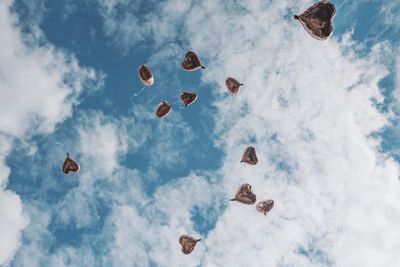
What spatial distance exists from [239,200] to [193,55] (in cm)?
896

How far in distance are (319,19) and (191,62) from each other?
8019 millimetres

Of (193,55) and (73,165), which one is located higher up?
(193,55)

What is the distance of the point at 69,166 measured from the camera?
76.7ft

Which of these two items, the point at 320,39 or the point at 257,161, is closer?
the point at 320,39

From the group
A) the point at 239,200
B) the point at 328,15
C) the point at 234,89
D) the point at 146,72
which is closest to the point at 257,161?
the point at 239,200

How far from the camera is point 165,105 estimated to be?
76.6 feet

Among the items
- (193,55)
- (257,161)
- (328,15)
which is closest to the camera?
(328,15)

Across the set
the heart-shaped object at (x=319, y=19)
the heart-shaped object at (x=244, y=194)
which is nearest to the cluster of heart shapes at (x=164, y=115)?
the heart-shaped object at (x=244, y=194)

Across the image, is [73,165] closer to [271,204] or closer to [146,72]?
[146,72]

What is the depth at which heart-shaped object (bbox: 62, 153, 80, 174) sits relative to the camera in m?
23.2

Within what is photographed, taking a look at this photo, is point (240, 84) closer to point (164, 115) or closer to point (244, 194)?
point (164, 115)

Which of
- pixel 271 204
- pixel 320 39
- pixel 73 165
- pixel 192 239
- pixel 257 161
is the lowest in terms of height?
pixel 192 239

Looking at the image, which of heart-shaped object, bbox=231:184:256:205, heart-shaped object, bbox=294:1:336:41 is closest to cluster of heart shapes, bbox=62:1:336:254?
heart-shaped object, bbox=231:184:256:205

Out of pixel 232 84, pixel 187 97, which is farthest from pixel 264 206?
pixel 187 97
